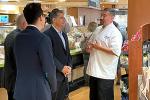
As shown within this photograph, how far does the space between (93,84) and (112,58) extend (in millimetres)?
503

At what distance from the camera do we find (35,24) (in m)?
3.00

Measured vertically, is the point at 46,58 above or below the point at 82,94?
above

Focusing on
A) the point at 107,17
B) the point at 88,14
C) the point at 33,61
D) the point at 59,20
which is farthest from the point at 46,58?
the point at 88,14

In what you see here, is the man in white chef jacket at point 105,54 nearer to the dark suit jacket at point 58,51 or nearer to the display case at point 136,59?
the dark suit jacket at point 58,51

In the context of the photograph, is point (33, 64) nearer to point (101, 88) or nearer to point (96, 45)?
point (96, 45)

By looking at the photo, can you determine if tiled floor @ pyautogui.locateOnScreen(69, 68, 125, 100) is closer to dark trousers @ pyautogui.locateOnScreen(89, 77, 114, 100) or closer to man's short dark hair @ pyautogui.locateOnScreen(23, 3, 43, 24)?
dark trousers @ pyautogui.locateOnScreen(89, 77, 114, 100)

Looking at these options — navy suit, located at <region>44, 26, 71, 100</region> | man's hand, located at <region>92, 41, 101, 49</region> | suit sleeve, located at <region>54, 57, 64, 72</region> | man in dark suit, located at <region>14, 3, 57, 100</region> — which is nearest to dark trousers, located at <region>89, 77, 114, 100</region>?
man's hand, located at <region>92, 41, 101, 49</region>

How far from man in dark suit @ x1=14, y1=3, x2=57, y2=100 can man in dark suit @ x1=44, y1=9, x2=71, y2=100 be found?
82 centimetres

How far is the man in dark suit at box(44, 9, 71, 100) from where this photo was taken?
387 cm

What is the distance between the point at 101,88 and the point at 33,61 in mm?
1829

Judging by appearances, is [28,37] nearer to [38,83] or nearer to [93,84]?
[38,83]

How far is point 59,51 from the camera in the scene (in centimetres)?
390

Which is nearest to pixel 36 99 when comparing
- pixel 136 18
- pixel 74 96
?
pixel 136 18

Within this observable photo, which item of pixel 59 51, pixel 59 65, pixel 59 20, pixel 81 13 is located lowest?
pixel 59 65
